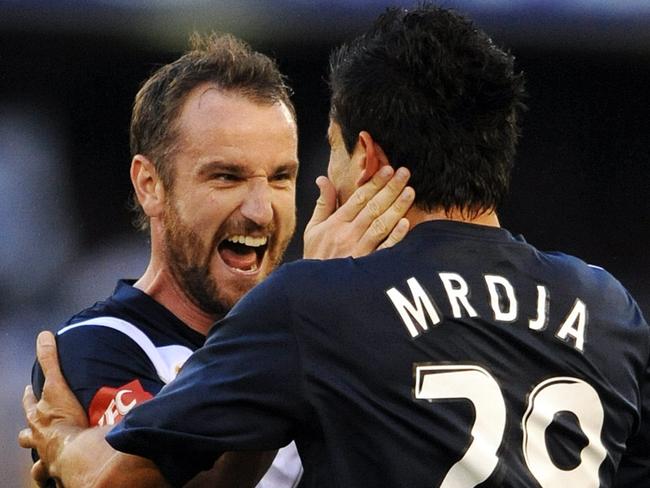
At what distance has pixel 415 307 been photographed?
2.54 meters

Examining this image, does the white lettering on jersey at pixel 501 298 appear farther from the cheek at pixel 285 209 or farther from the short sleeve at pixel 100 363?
the cheek at pixel 285 209

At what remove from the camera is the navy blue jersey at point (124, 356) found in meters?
3.13

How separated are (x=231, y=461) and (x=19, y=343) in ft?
18.2

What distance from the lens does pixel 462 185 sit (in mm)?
2678

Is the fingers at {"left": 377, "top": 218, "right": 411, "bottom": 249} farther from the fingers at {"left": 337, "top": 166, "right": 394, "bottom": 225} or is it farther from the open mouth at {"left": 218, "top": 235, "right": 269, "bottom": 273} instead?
the open mouth at {"left": 218, "top": 235, "right": 269, "bottom": 273}

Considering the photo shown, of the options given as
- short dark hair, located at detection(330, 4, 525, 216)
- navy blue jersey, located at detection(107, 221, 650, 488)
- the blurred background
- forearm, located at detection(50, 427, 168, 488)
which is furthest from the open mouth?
the blurred background

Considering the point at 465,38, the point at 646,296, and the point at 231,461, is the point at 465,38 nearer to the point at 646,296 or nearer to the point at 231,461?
the point at 231,461

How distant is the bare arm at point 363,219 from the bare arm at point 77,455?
49 cm

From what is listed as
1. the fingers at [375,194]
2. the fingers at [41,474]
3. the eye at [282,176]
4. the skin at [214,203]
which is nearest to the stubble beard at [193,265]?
the skin at [214,203]

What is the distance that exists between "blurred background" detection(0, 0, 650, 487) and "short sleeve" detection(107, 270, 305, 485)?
5.72 m

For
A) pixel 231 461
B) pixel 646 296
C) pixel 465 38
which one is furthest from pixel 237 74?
pixel 646 296

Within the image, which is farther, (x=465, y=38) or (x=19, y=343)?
(x=19, y=343)

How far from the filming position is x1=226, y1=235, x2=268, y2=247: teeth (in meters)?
3.95

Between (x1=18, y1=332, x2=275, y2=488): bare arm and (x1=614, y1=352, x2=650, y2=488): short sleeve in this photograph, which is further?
(x1=614, y1=352, x2=650, y2=488): short sleeve
